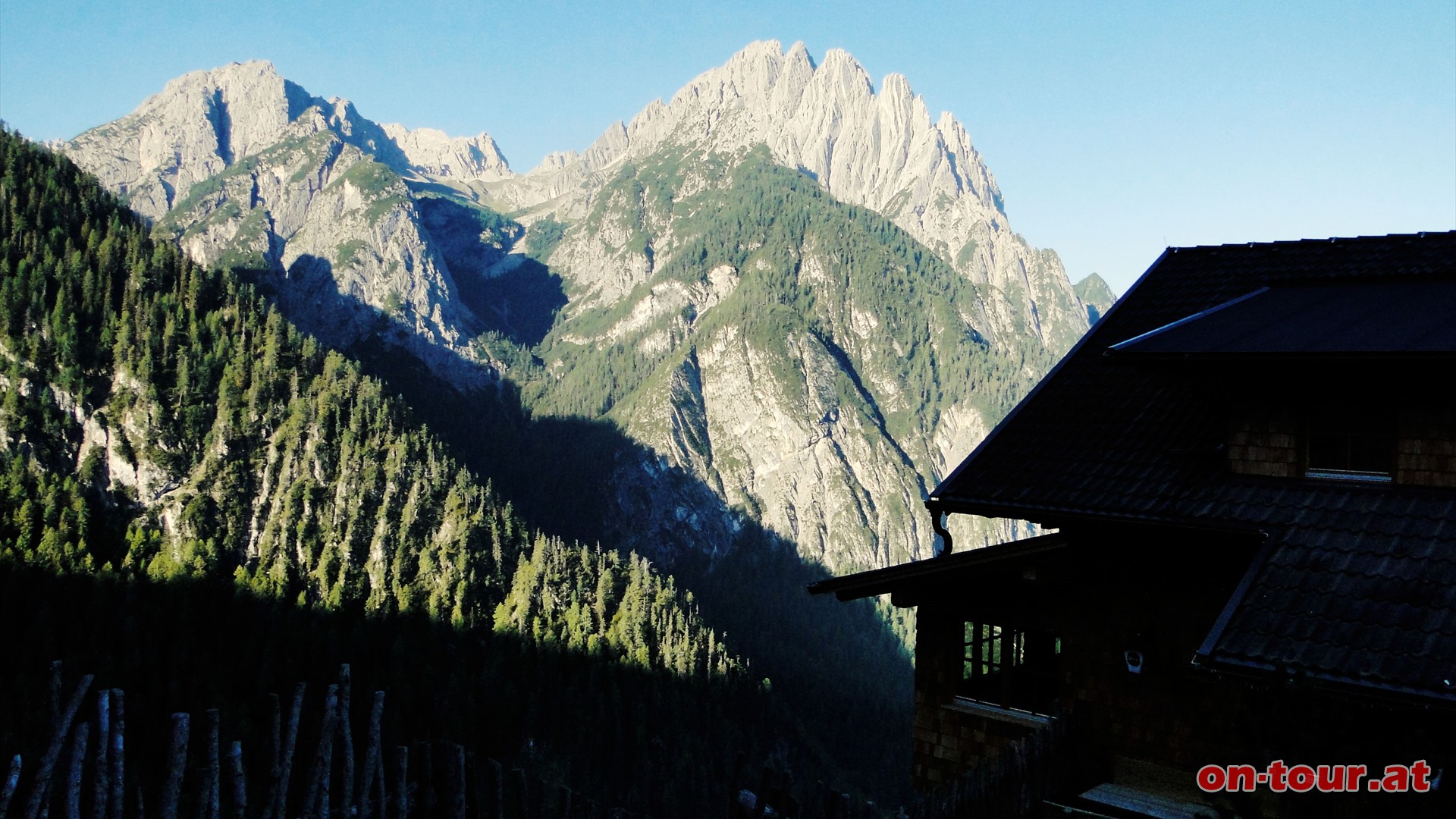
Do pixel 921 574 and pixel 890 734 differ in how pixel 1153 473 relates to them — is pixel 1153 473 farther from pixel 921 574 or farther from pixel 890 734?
pixel 890 734

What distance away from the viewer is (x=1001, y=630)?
56.2 feet

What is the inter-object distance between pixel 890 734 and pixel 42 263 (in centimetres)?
18291

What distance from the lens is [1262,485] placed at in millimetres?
14109

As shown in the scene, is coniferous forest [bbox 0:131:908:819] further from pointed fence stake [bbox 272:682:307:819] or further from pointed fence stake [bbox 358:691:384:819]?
pointed fence stake [bbox 272:682:307:819]

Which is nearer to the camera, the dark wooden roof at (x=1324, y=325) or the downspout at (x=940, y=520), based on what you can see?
the dark wooden roof at (x=1324, y=325)

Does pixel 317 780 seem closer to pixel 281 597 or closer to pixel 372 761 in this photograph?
pixel 372 761

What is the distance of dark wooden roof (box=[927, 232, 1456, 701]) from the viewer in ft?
37.5

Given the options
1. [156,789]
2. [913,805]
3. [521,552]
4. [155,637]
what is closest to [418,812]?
[913,805]

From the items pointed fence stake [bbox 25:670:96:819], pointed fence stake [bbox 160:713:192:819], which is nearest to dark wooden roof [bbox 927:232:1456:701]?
pointed fence stake [bbox 160:713:192:819]

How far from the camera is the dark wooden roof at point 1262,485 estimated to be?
37.5 ft

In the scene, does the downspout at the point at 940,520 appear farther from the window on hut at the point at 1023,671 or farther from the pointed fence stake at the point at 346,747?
the pointed fence stake at the point at 346,747

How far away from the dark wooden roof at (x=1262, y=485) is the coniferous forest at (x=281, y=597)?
356 feet

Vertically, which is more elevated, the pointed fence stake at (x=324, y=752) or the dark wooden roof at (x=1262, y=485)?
the dark wooden roof at (x=1262, y=485)

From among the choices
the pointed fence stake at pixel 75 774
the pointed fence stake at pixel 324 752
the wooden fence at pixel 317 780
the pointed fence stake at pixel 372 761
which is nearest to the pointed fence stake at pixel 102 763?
the wooden fence at pixel 317 780
